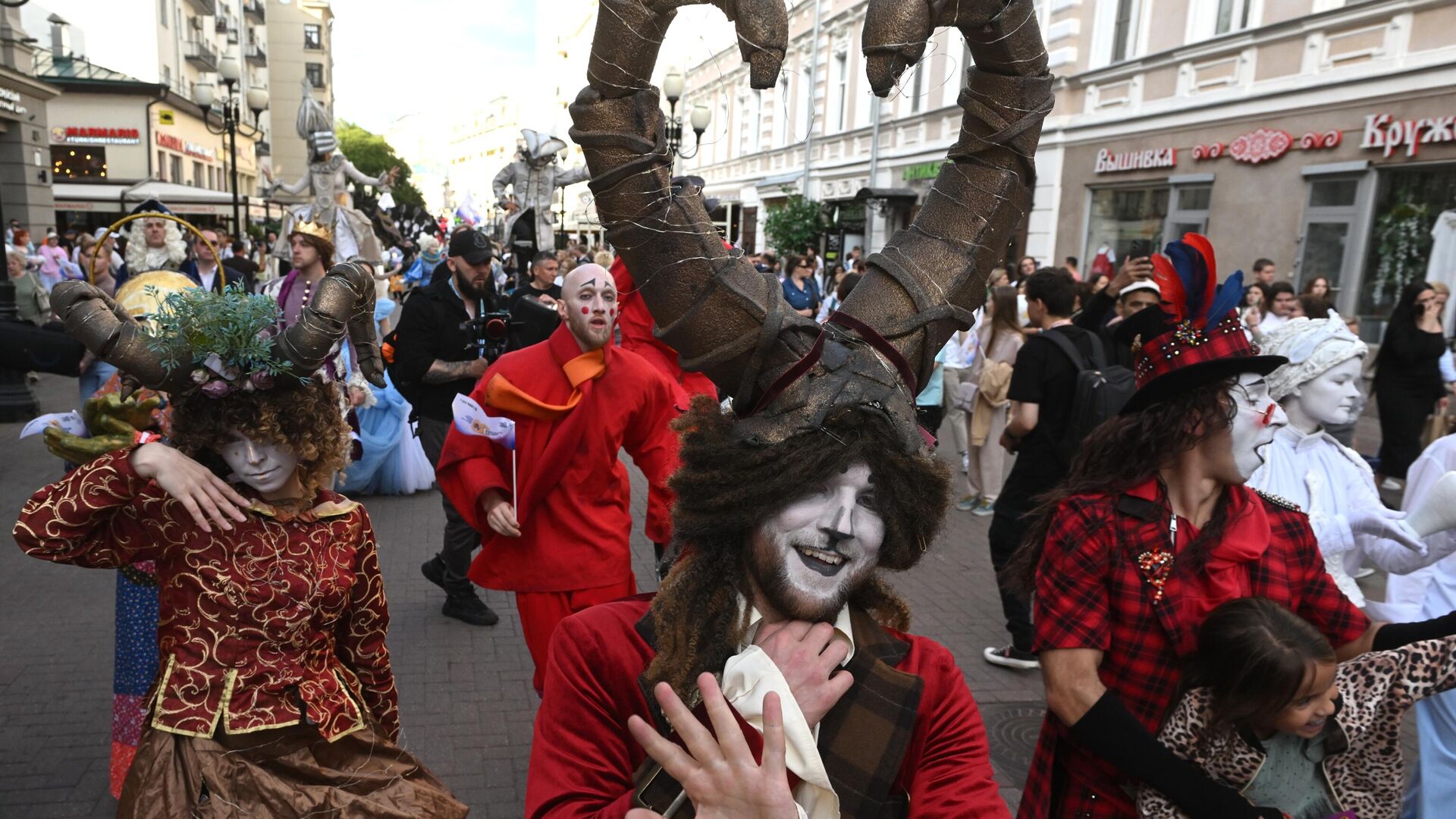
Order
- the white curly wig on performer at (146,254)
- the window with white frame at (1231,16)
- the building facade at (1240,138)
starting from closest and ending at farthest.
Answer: the white curly wig on performer at (146,254) → the building facade at (1240,138) → the window with white frame at (1231,16)

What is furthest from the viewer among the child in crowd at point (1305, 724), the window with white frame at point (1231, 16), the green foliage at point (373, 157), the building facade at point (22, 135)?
the green foliage at point (373, 157)

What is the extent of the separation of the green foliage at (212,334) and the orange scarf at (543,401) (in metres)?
1.13

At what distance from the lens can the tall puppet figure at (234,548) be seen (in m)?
2.54

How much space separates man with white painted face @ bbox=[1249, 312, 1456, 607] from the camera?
3346 mm

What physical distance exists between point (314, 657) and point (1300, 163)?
1410 cm

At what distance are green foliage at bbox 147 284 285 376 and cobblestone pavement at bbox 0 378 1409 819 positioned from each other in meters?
2.06

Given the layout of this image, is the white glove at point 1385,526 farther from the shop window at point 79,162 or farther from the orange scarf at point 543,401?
the shop window at point 79,162

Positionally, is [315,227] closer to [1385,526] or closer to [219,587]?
[219,587]

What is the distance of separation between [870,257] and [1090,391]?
3474 millimetres

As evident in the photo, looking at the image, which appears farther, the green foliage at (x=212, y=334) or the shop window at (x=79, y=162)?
the shop window at (x=79, y=162)

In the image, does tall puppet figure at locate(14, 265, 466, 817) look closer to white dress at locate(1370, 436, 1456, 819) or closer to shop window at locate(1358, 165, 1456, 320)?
white dress at locate(1370, 436, 1456, 819)

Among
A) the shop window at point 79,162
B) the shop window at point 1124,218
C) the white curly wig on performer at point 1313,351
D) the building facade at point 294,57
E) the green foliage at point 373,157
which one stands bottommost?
the white curly wig on performer at point 1313,351

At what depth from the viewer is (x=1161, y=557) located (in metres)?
2.42

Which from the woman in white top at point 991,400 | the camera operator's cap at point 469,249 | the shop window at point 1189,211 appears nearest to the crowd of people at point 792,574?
the camera operator's cap at point 469,249
